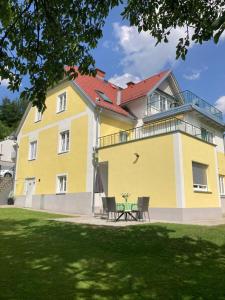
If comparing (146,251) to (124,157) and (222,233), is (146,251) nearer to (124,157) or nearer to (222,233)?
(222,233)

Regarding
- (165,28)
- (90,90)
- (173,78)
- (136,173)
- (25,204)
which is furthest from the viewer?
(173,78)

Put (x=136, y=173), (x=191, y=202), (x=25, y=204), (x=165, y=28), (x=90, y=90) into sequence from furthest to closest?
1. (x=25, y=204)
2. (x=90, y=90)
3. (x=136, y=173)
4. (x=191, y=202)
5. (x=165, y=28)

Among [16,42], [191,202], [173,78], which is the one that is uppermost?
[173,78]

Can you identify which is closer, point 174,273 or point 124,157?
point 174,273

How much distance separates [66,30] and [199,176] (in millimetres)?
13860

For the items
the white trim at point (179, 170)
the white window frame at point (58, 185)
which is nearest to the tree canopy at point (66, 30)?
the white trim at point (179, 170)

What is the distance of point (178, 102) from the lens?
87.2 feet

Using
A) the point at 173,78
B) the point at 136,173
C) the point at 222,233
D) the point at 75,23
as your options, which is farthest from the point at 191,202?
the point at 173,78

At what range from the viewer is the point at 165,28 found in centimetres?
598

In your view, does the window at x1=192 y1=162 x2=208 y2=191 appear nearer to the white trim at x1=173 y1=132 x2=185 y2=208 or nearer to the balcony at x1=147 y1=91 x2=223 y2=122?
the white trim at x1=173 y1=132 x2=185 y2=208

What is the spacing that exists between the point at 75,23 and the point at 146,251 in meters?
5.23

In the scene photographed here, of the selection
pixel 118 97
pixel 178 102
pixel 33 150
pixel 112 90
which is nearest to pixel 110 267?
pixel 118 97

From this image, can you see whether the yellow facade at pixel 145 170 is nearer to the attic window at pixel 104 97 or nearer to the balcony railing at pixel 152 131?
the balcony railing at pixel 152 131

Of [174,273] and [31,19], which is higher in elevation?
[31,19]
